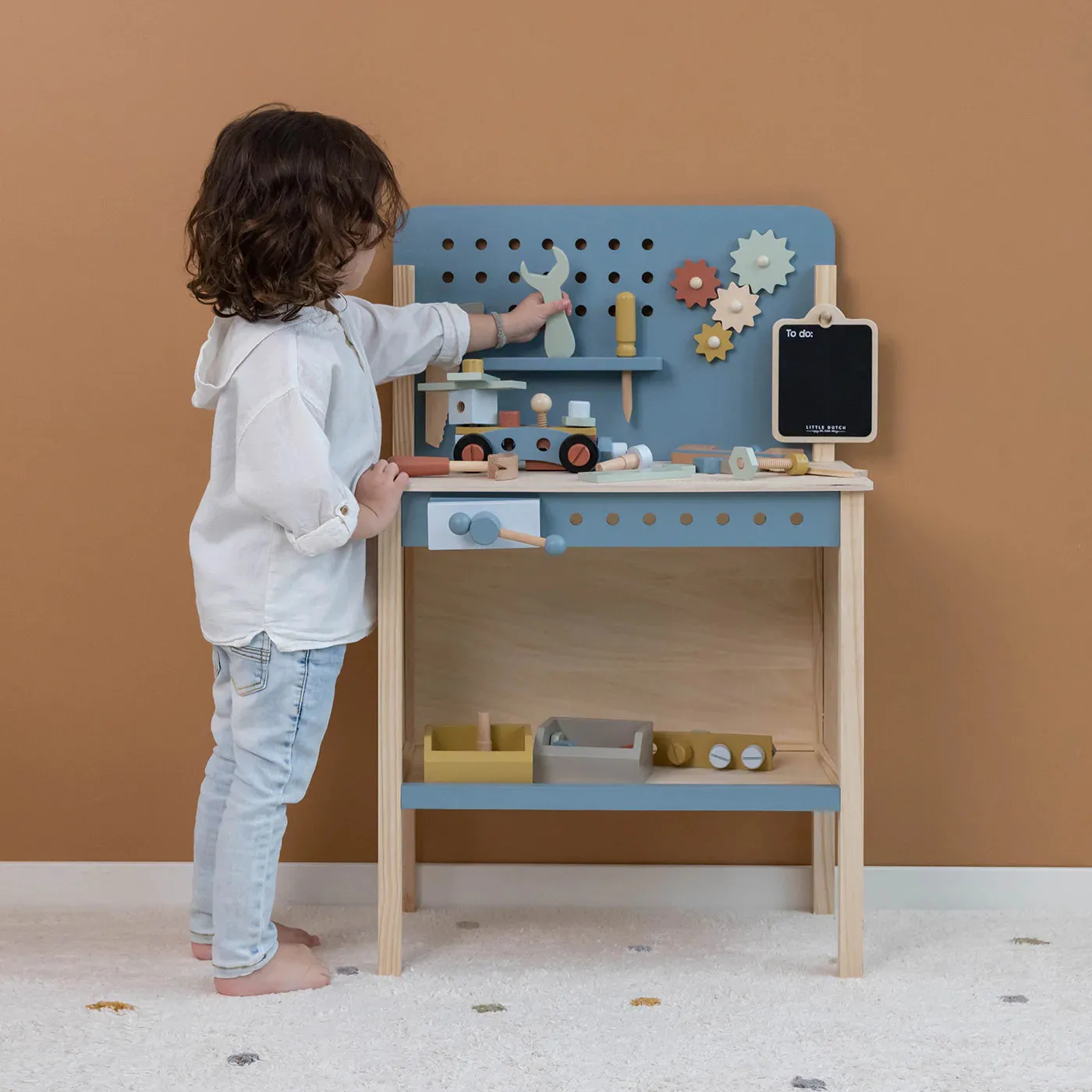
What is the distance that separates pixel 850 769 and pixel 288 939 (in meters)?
0.84

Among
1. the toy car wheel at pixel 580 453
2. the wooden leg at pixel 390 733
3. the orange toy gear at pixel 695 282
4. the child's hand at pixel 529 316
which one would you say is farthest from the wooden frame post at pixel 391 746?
the orange toy gear at pixel 695 282

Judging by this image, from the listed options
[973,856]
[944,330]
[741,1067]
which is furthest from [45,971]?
[944,330]

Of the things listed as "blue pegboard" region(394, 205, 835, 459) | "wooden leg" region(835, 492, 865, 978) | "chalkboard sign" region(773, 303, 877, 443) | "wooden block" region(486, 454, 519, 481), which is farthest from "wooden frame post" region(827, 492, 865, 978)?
"wooden block" region(486, 454, 519, 481)

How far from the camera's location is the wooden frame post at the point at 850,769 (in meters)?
1.57

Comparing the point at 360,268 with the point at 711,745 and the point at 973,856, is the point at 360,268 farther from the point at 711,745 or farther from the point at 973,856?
the point at 973,856

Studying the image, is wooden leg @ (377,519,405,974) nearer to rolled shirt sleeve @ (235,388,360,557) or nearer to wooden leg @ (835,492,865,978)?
rolled shirt sleeve @ (235,388,360,557)

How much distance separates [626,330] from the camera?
68.9 inches

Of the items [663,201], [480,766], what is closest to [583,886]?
[480,766]

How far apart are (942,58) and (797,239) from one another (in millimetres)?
356

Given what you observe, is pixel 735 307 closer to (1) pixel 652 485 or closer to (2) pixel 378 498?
(1) pixel 652 485

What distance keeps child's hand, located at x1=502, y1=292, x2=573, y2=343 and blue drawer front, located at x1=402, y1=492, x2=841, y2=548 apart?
0.32 metres

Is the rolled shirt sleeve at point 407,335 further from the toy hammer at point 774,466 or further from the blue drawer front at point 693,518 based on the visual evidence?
the toy hammer at point 774,466

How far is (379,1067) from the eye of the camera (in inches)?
52.4

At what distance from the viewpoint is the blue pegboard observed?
1.78m
